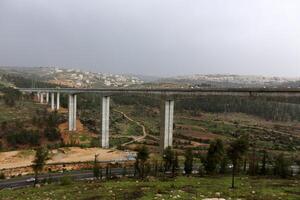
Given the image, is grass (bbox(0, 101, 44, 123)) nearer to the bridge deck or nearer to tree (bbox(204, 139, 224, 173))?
the bridge deck

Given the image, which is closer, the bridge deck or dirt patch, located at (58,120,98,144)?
the bridge deck

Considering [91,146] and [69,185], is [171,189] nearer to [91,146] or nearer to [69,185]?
[69,185]

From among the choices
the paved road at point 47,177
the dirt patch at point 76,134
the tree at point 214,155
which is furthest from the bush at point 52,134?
the tree at point 214,155

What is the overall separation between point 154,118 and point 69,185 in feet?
410

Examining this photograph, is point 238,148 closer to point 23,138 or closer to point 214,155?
point 214,155

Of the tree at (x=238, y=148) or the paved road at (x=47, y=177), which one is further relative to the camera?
the paved road at (x=47, y=177)

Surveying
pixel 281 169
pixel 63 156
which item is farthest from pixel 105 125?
pixel 281 169

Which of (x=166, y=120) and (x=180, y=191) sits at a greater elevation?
Answer: (x=166, y=120)

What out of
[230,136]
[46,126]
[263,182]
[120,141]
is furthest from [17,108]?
[263,182]

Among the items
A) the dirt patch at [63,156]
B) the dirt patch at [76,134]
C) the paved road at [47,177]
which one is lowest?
the dirt patch at [76,134]

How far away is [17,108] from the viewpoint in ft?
490

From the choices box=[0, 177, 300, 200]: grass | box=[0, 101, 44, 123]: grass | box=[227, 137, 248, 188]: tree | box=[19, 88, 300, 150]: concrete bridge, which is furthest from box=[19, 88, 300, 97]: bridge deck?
box=[0, 101, 44, 123]: grass

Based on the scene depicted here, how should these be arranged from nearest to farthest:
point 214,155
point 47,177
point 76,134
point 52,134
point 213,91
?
point 214,155 < point 47,177 < point 213,91 < point 52,134 < point 76,134

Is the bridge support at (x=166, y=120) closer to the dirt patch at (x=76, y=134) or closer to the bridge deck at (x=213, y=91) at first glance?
the bridge deck at (x=213, y=91)
